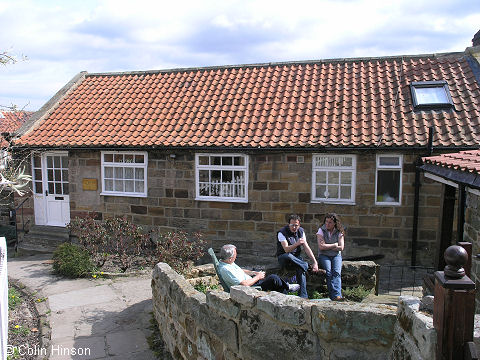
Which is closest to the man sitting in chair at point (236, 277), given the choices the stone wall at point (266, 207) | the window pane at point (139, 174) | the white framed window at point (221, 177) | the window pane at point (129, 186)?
the stone wall at point (266, 207)

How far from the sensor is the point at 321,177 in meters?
9.93

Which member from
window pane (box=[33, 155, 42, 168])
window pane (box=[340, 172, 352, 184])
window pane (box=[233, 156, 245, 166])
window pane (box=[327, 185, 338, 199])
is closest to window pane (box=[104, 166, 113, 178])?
window pane (box=[33, 155, 42, 168])

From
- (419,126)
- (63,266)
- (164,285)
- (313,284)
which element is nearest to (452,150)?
(419,126)

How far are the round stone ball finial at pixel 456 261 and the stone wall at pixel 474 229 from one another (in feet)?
10.5

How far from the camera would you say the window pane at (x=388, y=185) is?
948 centimetres

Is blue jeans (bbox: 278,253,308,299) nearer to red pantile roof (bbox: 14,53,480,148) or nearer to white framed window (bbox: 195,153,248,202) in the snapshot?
red pantile roof (bbox: 14,53,480,148)

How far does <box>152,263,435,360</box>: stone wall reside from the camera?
2870mm

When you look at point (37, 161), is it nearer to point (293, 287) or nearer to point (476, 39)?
point (293, 287)

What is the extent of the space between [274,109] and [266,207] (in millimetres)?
2681

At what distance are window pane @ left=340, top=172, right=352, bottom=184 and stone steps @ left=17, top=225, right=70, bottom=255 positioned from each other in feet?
25.4

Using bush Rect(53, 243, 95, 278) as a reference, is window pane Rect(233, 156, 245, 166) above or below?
above

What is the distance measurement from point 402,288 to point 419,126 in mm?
3745

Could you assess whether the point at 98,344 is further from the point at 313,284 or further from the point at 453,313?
the point at 453,313

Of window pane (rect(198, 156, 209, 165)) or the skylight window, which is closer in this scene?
the skylight window
